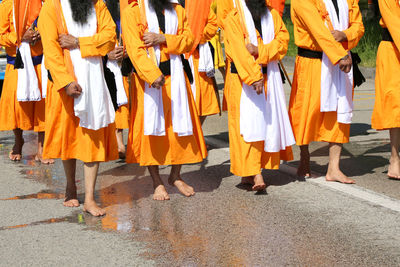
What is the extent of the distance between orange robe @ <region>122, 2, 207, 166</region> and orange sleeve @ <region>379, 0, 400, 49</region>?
1.87 metres

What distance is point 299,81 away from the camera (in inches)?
309

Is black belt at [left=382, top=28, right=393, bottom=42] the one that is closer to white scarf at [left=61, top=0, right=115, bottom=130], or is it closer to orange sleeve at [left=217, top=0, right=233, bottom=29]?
orange sleeve at [left=217, top=0, right=233, bottom=29]

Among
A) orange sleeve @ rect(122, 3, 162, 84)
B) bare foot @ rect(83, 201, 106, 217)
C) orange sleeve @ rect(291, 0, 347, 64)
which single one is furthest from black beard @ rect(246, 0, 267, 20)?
bare foot @ rect(83, 201, 106, 217)

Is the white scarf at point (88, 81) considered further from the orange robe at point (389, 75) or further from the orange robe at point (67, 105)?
the orange robe at point (389, 75)

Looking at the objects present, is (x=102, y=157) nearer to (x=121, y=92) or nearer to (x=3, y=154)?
(x=121, y=92)

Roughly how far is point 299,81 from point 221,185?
4.03 feet

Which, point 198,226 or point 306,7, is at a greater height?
point 306,7

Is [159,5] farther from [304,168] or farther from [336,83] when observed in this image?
[304,168]

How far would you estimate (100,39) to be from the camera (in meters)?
6.69

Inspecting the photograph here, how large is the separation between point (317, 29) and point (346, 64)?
0.41 metres

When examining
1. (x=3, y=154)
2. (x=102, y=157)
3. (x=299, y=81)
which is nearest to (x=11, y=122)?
(x=3, y=154)

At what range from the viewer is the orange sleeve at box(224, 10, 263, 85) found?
23.2ft

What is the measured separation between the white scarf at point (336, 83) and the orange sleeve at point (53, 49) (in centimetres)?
238

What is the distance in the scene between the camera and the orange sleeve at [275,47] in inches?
285
